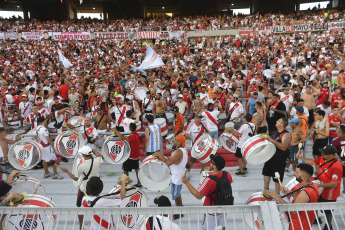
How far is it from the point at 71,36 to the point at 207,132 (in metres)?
29.1

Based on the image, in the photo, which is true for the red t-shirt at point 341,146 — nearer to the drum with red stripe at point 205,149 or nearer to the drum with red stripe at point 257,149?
the drum with red stripe at point 257,149

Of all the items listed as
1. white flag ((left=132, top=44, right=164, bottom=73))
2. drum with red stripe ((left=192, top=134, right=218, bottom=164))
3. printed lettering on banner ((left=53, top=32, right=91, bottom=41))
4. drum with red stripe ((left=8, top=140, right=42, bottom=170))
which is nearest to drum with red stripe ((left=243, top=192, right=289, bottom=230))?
drum with red stripe ((left=192, top=134, right=218, bottom=164))

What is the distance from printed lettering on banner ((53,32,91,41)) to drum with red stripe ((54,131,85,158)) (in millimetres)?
28223

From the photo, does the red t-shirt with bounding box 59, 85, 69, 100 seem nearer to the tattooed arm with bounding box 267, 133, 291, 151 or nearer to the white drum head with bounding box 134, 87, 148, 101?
the white drum head with bounding box 134, 87, 148, 101

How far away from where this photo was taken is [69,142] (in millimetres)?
6801

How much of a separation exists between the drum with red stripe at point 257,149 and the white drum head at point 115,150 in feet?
7.99

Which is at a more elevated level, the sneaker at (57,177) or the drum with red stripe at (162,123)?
the drum with red stripe at (162,123)

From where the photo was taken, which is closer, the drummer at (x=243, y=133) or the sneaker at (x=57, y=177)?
the drummer at (x=243, y=133)

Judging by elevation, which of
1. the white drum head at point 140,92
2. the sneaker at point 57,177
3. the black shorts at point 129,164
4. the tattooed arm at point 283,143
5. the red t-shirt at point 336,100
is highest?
the white drum head at point 140,92

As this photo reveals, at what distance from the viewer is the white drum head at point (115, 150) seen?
648 centimetres

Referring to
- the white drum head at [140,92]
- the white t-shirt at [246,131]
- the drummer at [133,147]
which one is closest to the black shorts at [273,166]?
the white t-shirt at [246,131]

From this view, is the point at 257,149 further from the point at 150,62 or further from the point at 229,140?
the point at 150,62

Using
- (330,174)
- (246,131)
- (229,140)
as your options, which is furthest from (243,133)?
(330,174)

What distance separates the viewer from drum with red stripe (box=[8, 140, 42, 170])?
248 inches
